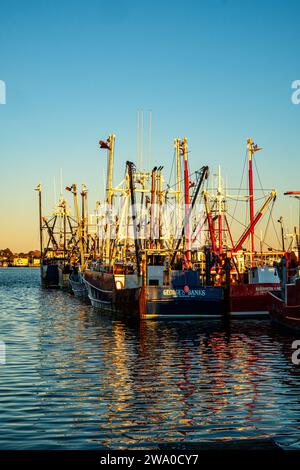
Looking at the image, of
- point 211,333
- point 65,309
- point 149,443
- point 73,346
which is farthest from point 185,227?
point 149,443

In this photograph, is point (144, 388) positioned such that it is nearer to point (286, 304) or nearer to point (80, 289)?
point (286, 304)

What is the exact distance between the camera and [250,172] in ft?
227

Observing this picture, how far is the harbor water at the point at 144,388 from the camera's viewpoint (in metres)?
17.6

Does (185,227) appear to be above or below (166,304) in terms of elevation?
above

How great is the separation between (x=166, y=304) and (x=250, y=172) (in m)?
23.1

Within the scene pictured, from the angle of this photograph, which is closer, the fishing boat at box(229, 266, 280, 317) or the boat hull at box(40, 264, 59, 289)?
the fishing boat at box(229, 266, 280, 317)

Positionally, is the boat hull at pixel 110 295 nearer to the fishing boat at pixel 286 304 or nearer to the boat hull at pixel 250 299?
the boat hull at pixel 250 299

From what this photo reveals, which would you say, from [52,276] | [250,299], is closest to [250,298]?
[250,299]

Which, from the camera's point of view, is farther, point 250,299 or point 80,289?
point 80,289

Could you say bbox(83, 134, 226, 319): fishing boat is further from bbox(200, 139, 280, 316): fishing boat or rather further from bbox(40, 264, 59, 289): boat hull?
bbox(40, 264, 59, 289): boat hull

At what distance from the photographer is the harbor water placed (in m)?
17.6

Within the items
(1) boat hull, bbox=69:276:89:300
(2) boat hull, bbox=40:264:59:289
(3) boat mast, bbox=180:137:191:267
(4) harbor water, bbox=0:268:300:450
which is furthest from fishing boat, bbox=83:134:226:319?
(2) boat hull, bbox=40:264:59:289

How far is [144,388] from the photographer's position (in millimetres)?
24094
